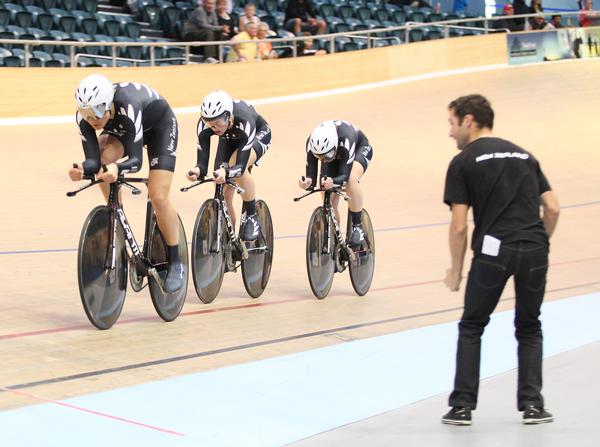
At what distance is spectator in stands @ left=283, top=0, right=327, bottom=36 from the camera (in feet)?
53.2

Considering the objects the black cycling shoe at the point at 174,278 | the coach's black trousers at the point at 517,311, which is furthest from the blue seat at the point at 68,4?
the coach's black trousers at the point at 517,311

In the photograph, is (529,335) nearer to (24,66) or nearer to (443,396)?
(443,396)

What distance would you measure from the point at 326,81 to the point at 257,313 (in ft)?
33.4

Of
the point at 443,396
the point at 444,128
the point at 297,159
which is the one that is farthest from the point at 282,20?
the point at 443,396

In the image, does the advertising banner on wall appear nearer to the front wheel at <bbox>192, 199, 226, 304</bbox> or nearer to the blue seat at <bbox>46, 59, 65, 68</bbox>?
the blue seat at <bbox>46, 59, 65, 68</bbox>

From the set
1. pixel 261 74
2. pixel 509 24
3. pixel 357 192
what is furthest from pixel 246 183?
pixel 509 24

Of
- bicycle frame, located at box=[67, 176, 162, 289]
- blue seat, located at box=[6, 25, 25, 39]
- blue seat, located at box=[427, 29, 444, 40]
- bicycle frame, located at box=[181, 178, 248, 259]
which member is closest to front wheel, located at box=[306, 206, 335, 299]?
bicycle frame, located at box=[181, 178, 248, 259]

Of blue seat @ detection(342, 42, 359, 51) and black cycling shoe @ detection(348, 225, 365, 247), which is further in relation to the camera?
blue seat @ detection(342, 42, 359, 51)

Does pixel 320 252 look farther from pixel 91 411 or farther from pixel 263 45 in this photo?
pixel 263 45

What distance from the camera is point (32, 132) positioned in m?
12.2

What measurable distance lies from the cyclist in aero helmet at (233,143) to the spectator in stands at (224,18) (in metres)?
7.85

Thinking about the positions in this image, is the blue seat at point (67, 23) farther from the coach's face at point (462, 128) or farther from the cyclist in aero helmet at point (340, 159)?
the coach's face at point (462, 128)

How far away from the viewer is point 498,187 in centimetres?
382

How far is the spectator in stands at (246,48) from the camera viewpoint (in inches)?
581
